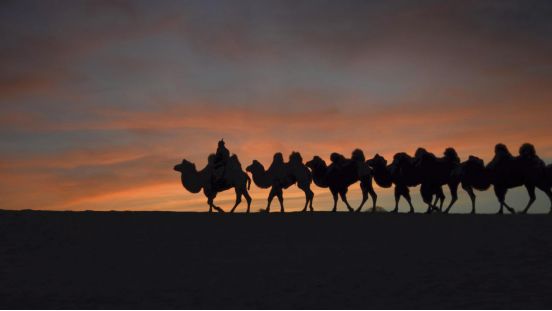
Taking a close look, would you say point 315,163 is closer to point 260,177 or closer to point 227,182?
point 260,177

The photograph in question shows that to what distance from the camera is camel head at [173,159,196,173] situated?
26.7 m

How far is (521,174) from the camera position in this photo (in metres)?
24.8

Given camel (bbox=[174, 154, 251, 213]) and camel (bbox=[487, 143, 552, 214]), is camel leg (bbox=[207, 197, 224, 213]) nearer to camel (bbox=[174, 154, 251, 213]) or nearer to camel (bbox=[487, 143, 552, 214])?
camel (bbox=[174, 154, 251, 213])

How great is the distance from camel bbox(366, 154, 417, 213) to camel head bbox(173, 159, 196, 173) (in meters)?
6.06

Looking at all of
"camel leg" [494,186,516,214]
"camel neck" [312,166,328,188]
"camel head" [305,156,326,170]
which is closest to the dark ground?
"camel leg" [494,186,516,214]

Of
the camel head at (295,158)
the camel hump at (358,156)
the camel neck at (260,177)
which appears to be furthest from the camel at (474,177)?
the camel neck at (260,177)

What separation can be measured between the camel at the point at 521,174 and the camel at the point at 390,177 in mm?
2708

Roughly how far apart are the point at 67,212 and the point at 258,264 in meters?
9.22

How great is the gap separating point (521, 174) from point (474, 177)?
4.82 ft

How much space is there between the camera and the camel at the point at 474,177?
83.0ft

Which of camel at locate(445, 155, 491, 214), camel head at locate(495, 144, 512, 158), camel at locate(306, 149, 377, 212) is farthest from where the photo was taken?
camel at locate(306, 149, 377, 212)

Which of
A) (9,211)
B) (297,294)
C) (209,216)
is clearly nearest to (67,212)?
(9,211)

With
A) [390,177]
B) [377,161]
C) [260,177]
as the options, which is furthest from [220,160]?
[390,177]

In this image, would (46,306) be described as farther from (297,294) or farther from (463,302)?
(463,302)
